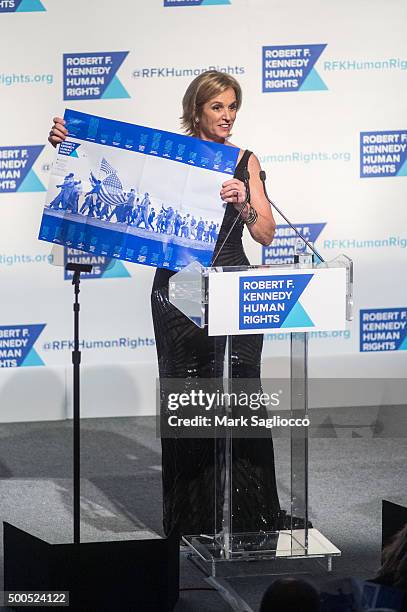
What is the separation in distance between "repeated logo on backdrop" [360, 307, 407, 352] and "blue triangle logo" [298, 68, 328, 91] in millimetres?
1542

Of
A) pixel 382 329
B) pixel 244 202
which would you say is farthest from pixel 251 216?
pixel 382 329

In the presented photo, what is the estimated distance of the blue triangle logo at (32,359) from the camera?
8109mm

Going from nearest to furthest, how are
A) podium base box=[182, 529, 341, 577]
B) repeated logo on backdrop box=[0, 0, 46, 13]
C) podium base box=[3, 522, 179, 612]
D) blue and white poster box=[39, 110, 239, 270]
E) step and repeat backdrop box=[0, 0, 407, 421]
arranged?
podium base box=[3, 522, 179, 612]
podium base box=[182, 529, 341, 577]
blue and white poster box=[39, 110, 239, 270]
repeated logo on backdrop box=[0, 0, 46, 13]
step and repeat backdrop box=[0, 0, 407, 421]

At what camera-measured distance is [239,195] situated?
17.1ft

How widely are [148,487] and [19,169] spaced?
8.21 ft

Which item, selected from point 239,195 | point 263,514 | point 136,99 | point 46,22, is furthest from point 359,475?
point 46,22

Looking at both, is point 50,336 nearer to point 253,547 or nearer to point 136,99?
point 136,99

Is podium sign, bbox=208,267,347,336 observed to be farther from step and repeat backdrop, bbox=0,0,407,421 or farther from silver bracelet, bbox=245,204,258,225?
step and repeat backdrop, bbox=0,0,407,421

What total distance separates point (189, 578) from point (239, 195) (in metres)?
1.61

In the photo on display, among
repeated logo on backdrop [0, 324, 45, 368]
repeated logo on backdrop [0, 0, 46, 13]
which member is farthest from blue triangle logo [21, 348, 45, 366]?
repeated logo on backdrop [0, 0, 46, 13]

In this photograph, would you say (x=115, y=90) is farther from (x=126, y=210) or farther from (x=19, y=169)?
(x=126, y=210)

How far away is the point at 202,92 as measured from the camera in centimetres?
540

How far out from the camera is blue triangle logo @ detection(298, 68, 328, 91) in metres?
8.27

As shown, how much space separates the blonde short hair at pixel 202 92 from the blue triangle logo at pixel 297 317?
105cm
